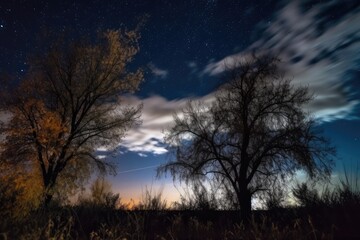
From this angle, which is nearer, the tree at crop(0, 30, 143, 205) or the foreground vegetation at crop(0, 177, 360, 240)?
the foreground vegetation at crop(0, 177, 360, 240)

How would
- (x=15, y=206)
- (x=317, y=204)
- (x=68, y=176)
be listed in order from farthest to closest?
(x=68, y=176)
(x=317, y=204)
(x=15, y=206)

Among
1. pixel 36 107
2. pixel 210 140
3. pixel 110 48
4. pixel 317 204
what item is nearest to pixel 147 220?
pixel 317 204

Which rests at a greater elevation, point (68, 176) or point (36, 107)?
point (36, 107)

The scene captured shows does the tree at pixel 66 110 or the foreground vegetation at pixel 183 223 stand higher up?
the tree at pixel 66 110

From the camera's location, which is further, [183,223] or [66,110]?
[66,110]

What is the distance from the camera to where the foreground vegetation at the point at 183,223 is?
20.2 ft

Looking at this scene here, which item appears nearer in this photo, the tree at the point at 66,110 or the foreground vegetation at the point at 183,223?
the foreground vegetation at the point at 183,223

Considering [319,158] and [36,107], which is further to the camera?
[36,107]

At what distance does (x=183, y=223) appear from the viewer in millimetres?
9953

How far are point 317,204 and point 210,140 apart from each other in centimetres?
1204

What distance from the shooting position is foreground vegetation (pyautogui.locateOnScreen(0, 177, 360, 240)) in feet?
20.2

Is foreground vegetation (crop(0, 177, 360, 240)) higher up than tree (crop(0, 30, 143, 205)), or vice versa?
tree (crop(0, 30, 143, 205))

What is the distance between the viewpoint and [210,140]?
2173cm

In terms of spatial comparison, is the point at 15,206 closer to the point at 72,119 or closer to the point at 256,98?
the point at 256,98
